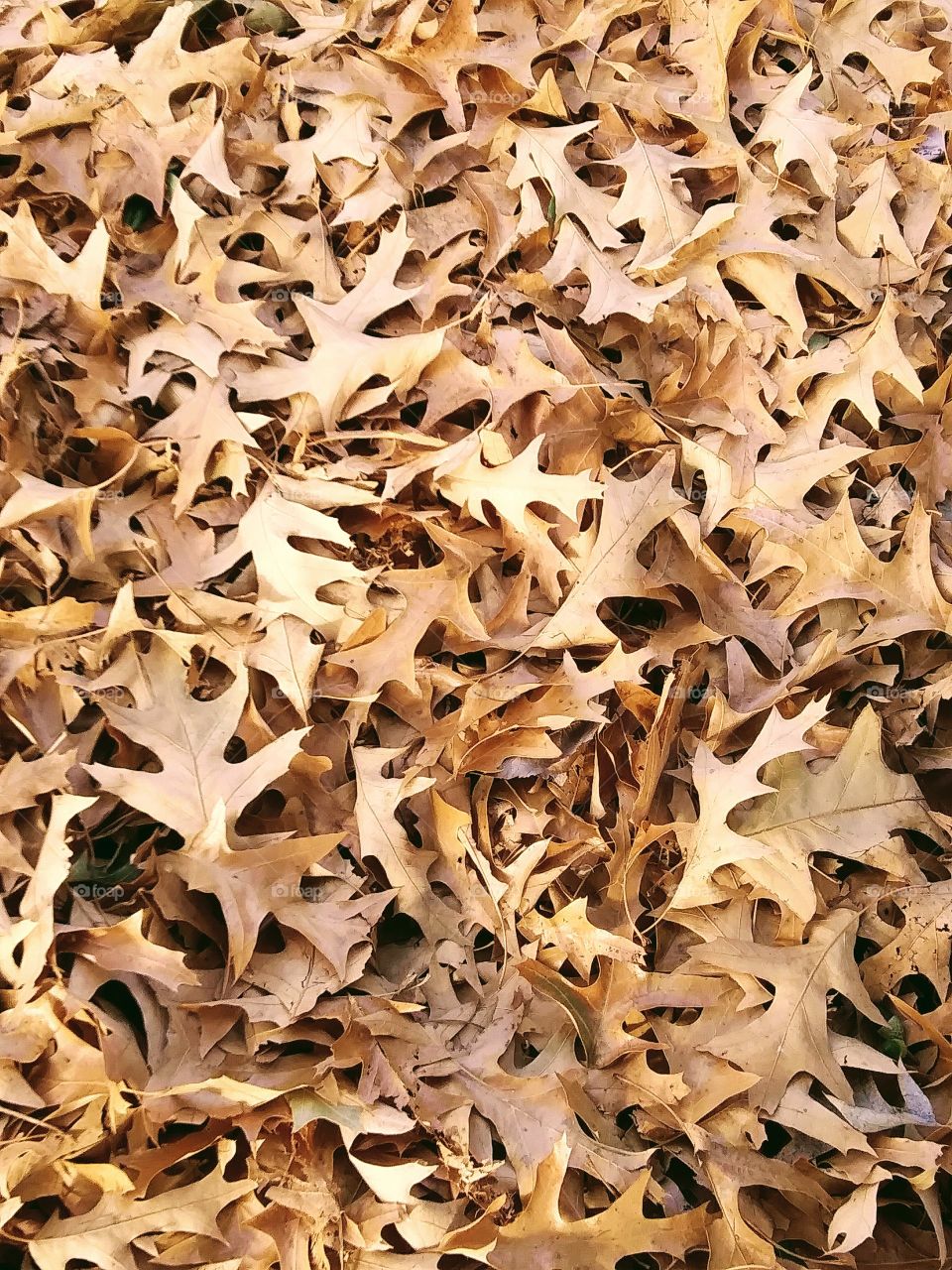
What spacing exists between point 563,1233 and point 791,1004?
358 millimetres

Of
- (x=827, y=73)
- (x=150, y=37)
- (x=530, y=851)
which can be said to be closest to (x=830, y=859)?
(x=530, y=851)

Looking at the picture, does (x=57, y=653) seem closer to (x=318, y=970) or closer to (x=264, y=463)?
(x=264, y=463)

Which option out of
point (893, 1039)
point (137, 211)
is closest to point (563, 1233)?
point (893, 1039)

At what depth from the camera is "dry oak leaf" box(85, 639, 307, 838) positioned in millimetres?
1106

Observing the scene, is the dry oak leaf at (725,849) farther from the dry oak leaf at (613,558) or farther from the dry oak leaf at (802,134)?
the dry oak leaf at (802,134)

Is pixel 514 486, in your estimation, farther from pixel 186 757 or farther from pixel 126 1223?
pixel 126 1223

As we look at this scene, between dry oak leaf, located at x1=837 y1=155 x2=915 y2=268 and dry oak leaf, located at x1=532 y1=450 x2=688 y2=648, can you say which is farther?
dry oak leaf, located at x1=837 y1=155 x2=915 y2=268

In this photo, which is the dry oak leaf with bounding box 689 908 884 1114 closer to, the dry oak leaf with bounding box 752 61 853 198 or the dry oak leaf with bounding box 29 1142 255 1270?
the dry oak leaf with bounding box 29 1142 255 1270

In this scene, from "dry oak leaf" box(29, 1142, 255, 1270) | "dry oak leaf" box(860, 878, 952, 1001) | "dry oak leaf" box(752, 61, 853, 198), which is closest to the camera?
"dry oak leaf" box(29, 1142, 255, 1270)

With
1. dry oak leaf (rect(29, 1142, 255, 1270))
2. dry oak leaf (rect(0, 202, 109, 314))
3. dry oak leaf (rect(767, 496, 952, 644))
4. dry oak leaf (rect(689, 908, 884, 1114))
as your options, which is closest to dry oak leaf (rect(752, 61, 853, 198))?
dry oak leaf (rect(767, 496, 952, 644))

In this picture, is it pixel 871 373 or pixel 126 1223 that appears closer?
pixel 126 1223

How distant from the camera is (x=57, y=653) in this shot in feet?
3.86

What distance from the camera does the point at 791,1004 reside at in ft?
3.68

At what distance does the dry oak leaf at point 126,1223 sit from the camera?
0.95m
